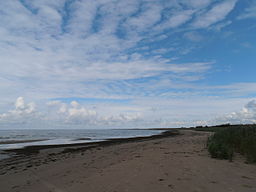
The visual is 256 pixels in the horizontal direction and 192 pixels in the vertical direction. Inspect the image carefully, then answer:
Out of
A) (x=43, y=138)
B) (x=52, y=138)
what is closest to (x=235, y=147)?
(x=52, y=138)

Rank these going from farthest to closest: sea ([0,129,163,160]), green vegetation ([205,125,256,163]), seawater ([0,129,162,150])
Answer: seawater ([0,129,162,150])
sea ([0,129,163,160])
green vegetation ([205,125,256,163])

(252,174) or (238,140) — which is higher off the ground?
(238,140)

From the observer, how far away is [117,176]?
279 inches

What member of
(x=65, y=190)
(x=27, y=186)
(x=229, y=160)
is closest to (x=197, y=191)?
(x=65, y=190)

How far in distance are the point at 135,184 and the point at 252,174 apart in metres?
4.33

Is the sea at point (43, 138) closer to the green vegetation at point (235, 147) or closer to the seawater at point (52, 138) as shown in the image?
the seawater at point (52, 138)

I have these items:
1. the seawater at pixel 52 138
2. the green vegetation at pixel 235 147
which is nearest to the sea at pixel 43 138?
the seawater at pixel 52 138

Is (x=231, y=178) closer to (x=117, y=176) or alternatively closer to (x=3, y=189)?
(x=117, y=176)

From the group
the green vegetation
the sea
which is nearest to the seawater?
the sea

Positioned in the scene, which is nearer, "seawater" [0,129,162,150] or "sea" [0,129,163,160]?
"sea" [0,129,163,160]

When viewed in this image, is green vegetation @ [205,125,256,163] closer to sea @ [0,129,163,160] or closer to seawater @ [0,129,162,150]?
sea @ [0,129,163,160]

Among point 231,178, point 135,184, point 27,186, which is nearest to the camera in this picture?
point 135,184

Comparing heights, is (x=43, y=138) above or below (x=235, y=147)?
below

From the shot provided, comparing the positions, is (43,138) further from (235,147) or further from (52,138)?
(235,147)
